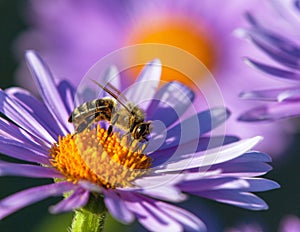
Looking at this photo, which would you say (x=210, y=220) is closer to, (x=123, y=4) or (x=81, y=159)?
(x=81, y=159)

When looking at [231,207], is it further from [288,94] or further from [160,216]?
[160,216]

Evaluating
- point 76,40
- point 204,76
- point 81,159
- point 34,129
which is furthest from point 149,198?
point 76,40

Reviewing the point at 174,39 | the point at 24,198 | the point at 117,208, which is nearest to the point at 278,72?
the point at 117,208

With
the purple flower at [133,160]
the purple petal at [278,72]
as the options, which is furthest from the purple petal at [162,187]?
the purple petal at [278,72]

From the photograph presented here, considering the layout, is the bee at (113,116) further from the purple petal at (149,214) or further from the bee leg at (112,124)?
the purple petal at (149,214)

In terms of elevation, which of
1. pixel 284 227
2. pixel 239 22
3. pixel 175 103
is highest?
pixel 239 22
